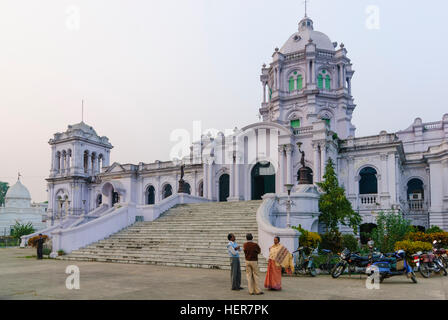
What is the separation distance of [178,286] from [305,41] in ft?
110

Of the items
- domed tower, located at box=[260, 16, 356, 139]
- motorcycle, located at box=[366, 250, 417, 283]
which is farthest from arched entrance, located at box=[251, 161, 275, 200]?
motorcycle, located at box=[366, 250, 417, 283]

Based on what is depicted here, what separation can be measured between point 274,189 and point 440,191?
39.6ft

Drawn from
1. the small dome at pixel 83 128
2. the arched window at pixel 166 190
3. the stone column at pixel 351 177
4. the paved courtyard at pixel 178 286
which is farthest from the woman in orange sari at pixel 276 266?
the small dome at pixel 83 128

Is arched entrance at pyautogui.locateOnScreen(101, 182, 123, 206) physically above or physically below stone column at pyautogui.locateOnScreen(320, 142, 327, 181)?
below

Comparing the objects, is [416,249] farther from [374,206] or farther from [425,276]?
[374,206]

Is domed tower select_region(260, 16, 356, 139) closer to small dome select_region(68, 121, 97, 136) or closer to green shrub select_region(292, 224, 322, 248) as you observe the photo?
green shrub select_region(292, 224, 322, 248)

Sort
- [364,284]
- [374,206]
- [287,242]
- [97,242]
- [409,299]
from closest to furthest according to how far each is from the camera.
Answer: [409,299] → [364,284] → [287,242] → [97,242] → [374,206]

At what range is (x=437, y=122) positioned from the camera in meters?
36.0

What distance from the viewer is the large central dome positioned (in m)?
38.2

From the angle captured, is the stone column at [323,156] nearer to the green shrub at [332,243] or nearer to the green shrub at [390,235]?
the green shrub at [390,235]

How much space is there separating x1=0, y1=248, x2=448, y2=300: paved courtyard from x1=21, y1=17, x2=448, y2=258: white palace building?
24.0 ft

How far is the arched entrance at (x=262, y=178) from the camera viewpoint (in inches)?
1161

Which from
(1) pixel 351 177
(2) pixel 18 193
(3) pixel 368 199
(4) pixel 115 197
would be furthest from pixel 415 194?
(2) pixel 18 193
